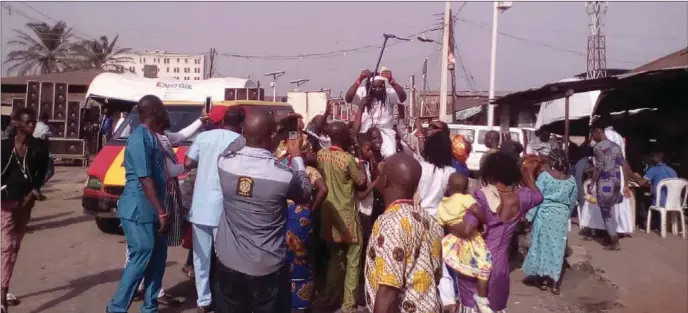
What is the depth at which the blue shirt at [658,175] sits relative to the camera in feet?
33.3

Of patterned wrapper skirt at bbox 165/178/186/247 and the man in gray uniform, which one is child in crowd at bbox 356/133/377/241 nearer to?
patterned wrapper skirt at bbox 165/178/186/247

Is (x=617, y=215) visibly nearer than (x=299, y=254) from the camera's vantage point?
No

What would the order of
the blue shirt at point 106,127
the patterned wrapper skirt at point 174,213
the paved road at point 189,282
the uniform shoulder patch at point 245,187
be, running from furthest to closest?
the blue shirt at point 106,127
the paved road at point 189,282
the patterned wrapper skirt at point 174,213
the uniform shoulder patch at point 245,187

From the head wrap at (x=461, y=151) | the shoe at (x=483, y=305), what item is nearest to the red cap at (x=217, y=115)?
the head wrap at (x=461, y=151)

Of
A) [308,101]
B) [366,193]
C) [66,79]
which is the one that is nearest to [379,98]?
[366,193]

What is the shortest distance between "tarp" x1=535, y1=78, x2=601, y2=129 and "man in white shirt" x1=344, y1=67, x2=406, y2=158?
6968 millimetres

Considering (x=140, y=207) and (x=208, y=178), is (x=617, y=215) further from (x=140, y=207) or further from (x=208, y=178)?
(x=140, y=207)

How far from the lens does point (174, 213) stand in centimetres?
537

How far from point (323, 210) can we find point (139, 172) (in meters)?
1.72

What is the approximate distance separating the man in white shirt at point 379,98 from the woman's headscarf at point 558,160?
1.69m

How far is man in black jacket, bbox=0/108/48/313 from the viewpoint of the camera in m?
5.56

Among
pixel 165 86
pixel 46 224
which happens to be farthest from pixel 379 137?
pixel 165 86

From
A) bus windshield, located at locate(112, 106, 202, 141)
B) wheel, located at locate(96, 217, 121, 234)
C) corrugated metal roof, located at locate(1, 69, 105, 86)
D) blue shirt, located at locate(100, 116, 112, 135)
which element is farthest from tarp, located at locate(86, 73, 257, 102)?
corrugated metal roof, located at locate(1, 69, 105, 86)

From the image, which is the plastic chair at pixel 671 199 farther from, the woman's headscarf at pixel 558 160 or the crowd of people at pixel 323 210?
the woman's headscarf at pixel 558 160
